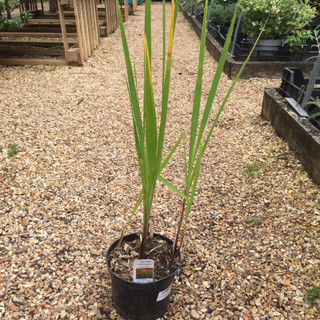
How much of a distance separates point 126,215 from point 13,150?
1280 mm

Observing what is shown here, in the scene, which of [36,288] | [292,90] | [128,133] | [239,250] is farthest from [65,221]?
[292,90]

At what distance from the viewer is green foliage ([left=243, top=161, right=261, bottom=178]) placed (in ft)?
8.07

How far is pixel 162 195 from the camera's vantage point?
7.59 feet

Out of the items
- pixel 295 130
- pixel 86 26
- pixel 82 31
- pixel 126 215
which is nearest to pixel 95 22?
pixel 86 26

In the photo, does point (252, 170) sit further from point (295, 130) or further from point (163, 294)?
point (163, 294)

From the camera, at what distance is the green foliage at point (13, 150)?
2.60 meters

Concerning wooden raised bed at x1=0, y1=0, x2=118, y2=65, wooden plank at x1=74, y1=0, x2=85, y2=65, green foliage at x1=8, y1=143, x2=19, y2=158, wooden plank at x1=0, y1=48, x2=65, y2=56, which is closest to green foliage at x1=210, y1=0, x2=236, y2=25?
wooden raised bed at x1=0, y1=0, x2=118, y2=65

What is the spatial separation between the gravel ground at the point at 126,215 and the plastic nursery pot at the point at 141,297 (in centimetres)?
11

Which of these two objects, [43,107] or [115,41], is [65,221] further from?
[115,41]

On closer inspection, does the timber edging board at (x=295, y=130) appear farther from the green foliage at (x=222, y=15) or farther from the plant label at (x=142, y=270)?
the green foliage at (x=222, y=15)

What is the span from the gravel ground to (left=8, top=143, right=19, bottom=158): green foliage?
2cm

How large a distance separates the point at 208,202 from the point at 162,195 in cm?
36

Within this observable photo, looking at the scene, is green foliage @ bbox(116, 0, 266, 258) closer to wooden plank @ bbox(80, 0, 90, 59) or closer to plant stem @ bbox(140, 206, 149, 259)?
plant stem @ bbox(140, 206, 149, 259)

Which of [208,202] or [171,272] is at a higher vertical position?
[171,272]
